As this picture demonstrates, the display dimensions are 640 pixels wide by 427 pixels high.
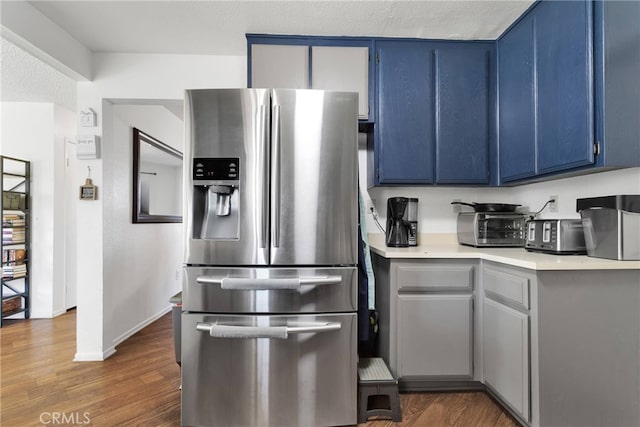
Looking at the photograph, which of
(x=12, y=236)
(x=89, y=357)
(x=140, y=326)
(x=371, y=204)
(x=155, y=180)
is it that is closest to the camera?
(x=89, y=357)

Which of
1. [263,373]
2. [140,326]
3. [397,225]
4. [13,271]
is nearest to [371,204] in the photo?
[397,225]

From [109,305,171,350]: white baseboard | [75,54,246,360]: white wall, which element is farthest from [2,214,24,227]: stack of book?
[109,305,171,350]: white baseboard

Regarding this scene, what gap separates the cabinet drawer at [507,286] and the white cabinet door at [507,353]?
62mm

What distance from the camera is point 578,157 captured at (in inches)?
59.6

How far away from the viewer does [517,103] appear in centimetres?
193

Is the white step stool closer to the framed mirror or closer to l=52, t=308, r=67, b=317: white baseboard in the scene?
the framed mirror

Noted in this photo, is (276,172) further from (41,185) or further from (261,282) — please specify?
(41,185)

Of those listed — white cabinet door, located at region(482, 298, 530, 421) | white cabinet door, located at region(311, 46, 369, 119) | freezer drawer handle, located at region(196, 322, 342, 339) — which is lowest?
white cabinet door, located at region(482, 298, 530, 421)

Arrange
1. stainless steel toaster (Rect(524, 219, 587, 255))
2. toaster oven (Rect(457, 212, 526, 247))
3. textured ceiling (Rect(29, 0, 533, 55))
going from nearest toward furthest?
stainless steel toaster (Rect(524, 219, 587, 255)) < textured ceiling (Rect(29, 0, 533, 55)) < toaster oven (Rect(457, 212, 526, 247))

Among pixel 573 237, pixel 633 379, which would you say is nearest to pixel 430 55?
pixel 573 237

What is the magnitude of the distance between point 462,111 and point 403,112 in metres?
0.43

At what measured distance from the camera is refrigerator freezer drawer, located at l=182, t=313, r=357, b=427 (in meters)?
1.46

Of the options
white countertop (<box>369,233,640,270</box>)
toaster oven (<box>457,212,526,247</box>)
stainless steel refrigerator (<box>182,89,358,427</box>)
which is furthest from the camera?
toaster oven (<box>457,212,526,247</box>)

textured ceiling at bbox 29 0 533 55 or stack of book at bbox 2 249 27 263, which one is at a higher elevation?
textured ceiling at bbox 29 0 533 55
